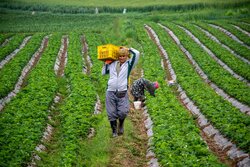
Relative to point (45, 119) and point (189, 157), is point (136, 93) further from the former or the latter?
point (189, 157)

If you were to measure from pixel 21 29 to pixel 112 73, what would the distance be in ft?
120

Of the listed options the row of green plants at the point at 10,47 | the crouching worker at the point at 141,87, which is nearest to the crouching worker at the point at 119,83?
the crouching worker at the point at 141,87

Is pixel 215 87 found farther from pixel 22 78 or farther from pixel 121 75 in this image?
pixel 22 78

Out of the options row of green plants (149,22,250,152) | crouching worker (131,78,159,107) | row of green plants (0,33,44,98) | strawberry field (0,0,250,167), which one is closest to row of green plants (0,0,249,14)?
strawberry field (0,0,250,167)

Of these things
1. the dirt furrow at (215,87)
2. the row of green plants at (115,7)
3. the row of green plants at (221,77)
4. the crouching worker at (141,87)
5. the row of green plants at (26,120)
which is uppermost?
Answer: the row of green plants at (115,7)

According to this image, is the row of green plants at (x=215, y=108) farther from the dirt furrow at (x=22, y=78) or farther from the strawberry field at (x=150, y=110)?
the dirt furrow at (x=22, y=78)

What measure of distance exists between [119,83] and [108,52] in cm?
97

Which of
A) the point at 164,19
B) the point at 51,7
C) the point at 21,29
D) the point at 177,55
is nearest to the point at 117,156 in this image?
the point at 177,55

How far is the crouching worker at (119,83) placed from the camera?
10.6 m

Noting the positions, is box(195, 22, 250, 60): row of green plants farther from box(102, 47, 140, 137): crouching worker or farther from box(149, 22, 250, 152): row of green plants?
box(102, 47, 140, 137): crouching worker

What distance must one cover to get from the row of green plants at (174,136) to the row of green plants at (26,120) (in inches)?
136

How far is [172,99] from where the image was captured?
14.3 meters

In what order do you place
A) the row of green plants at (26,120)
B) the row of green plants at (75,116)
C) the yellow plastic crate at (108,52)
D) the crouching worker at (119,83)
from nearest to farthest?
the row of green plants at (26,120), the row of green plants at (75,116), the yellow plastic crate at (108,52), the crouching worker at (119,83)

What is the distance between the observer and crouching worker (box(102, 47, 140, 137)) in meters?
10.6
